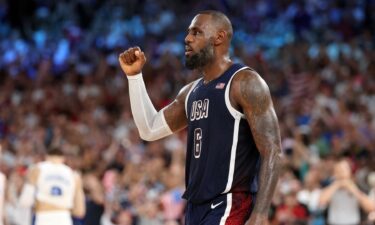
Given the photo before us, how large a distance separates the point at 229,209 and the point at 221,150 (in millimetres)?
342

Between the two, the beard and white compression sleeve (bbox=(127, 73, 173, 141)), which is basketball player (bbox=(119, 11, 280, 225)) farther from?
white compression sleeve (bbox=(127, 73, 173, 141))

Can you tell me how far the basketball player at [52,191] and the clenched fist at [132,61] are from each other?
4.44 m

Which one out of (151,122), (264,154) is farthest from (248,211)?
(151,122)

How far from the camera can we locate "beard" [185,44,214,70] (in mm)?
5445

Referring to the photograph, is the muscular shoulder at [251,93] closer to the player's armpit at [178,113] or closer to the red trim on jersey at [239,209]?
the red trim on jersey at [239,209]

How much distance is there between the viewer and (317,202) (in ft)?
39.9

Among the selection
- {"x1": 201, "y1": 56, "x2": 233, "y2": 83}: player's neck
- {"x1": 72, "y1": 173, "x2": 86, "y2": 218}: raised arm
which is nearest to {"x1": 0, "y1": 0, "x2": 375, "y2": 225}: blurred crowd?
{"x1": 72, "y1": 173, "x2": 86, "y2": 218}: raised arm

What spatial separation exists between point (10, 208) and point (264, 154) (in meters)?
8.09

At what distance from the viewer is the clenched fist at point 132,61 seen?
5.79m

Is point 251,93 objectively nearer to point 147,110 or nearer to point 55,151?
point 147,110

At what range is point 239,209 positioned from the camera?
525 centimetres

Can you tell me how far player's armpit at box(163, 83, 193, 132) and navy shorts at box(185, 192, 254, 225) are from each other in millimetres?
736

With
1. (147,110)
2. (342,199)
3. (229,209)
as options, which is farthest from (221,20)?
(342,199)

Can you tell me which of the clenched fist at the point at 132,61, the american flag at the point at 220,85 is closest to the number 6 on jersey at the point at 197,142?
the american flag at the point at 220,85
